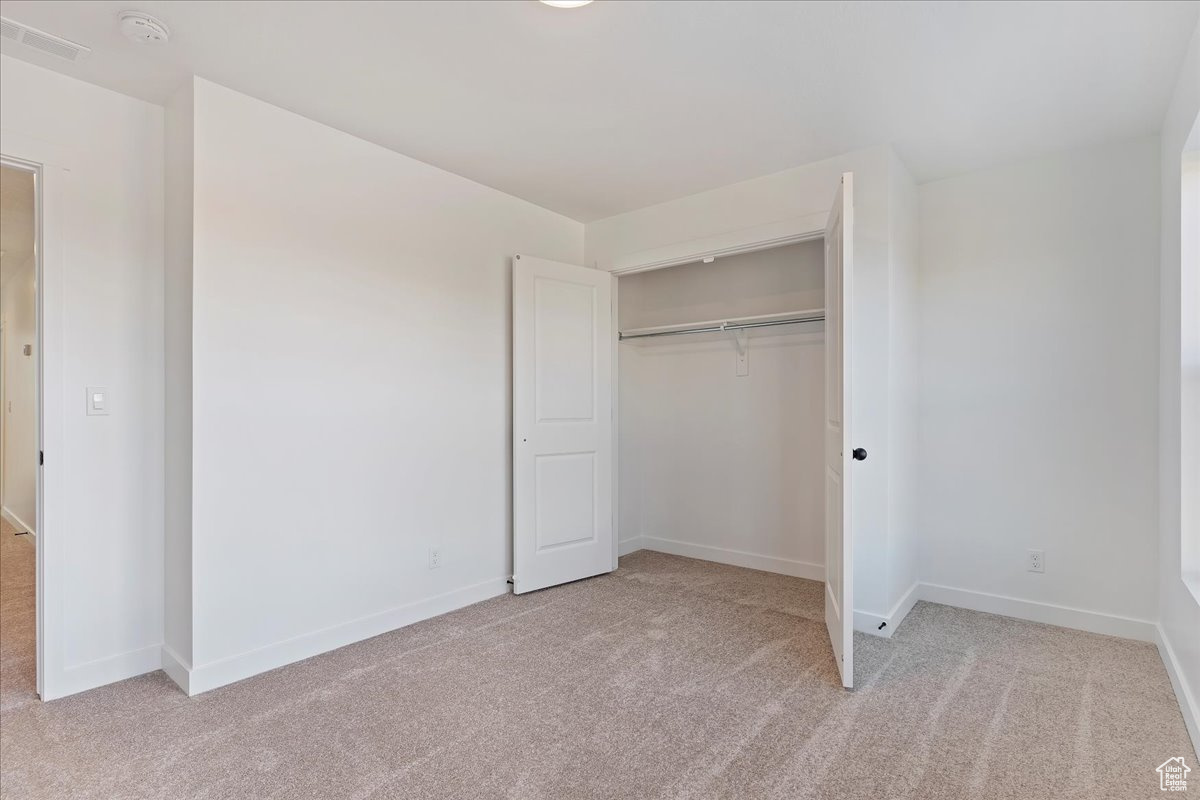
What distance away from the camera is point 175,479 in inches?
98.7

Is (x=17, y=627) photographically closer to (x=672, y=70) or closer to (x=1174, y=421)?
(x=672, y=70)

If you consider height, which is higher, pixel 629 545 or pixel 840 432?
pixel 840 432

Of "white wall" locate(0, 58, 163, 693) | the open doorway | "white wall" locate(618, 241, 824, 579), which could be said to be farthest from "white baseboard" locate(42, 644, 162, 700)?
"white wall" locate(618, 241, 824, 579)

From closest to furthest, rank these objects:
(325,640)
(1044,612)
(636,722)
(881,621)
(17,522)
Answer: (636,722)
(325,640)
(881,621)
(1044,612)
(17,522)

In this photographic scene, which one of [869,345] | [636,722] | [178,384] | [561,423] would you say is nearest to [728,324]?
[869,345]

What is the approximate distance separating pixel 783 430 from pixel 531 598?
6.67 ft

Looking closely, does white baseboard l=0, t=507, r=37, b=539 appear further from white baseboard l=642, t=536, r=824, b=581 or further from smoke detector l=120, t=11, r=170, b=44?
white baseboard l=642, t=536, r=824, b=581

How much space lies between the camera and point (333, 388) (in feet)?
9.34

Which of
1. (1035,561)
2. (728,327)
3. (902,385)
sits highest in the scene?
(728,327)

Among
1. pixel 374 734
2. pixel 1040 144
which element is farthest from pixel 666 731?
pixel 1040 144

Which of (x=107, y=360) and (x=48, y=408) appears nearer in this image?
(x=48, y=408)

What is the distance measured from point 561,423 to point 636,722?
2.04m

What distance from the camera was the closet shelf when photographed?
377 cm

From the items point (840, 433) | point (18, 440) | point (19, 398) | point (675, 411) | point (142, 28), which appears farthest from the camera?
point (19, 398)
